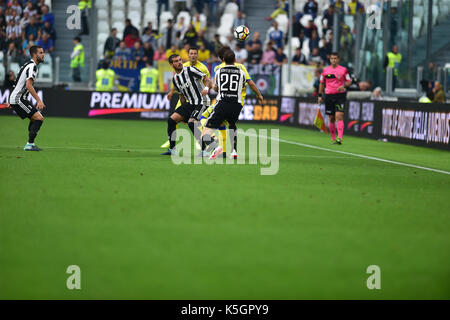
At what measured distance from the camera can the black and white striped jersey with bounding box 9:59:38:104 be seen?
16.6 metres

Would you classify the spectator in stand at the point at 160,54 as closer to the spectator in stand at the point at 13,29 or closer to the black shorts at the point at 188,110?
the spectator in stand at the point at 13,29

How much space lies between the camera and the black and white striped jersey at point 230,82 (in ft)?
51.5

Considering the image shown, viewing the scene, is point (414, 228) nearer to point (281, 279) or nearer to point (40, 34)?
point (281, 279)

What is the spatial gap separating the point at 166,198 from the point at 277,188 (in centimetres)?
191

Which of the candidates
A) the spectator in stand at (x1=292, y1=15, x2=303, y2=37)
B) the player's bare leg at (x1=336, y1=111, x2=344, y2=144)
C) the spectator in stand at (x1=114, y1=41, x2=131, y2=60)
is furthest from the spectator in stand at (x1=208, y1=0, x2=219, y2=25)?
the player's bare leg at (x1=336, y1=111, x2=344, y2=144)

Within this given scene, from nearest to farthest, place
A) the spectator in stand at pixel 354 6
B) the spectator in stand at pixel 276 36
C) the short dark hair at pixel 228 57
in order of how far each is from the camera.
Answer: the short dark hair at pixel 228 57 → the spectator in stand at pixel 354 6 → the spectator in stand at pixel 276 36

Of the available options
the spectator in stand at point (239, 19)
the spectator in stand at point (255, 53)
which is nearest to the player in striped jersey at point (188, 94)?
the spectator in stand at point (255, 53)

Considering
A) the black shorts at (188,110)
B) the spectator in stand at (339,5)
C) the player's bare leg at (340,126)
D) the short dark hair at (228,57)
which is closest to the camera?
the short dark hair at (228,57)

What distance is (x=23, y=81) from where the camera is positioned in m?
16.7

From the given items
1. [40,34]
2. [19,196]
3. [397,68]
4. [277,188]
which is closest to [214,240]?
[19,196]

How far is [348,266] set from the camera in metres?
6.86

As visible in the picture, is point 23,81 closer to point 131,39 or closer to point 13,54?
point 13,54

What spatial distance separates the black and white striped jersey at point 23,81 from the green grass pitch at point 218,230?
1.65m

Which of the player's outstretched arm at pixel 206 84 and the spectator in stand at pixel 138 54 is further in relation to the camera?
the spectator in stand at pixel 138 54
